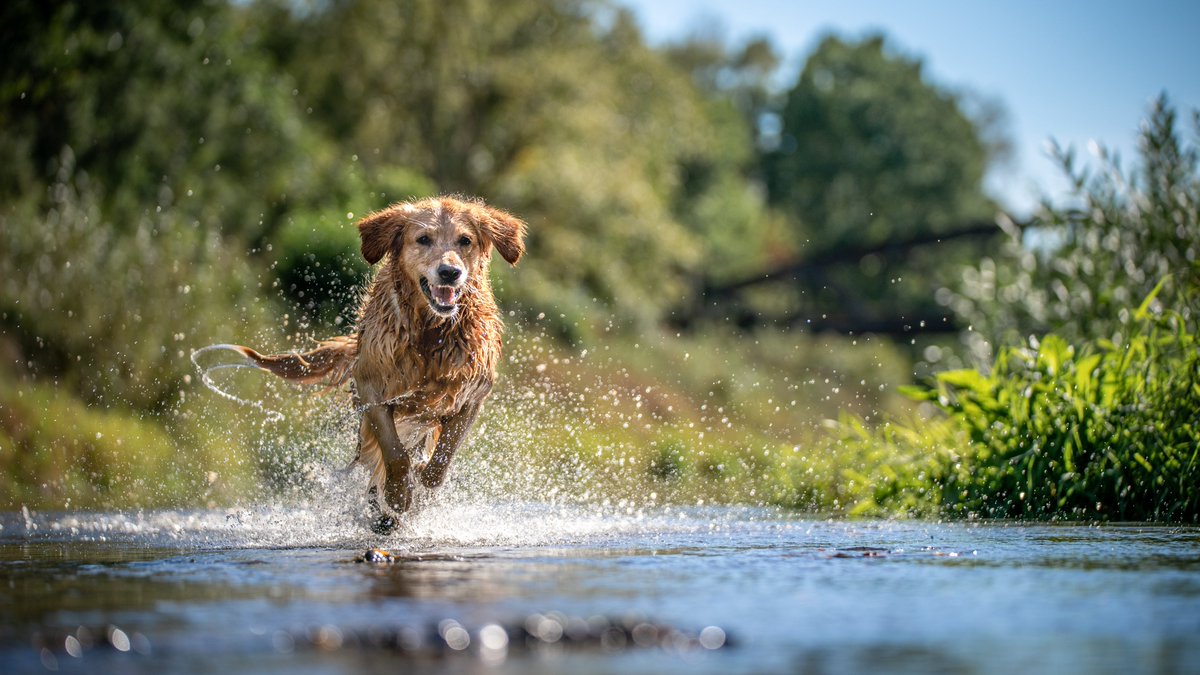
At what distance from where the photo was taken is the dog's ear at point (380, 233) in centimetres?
862

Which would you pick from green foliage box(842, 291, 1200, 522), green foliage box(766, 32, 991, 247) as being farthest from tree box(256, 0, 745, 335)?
green foliage box(766, 32, 991, 247)

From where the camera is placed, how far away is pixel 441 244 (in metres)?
8.41

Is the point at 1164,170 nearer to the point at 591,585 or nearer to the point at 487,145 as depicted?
the point at 591,585

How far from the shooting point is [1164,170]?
44.8 feet

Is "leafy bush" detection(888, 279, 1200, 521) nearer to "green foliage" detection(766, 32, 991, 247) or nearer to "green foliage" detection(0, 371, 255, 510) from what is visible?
"green foliage" detection(0, 371, 255, 510)

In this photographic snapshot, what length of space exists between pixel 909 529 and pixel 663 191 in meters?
38.0

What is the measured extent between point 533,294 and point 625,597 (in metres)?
26.7

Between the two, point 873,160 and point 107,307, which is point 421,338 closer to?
point 107,307

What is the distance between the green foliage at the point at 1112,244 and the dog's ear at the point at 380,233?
6.49m

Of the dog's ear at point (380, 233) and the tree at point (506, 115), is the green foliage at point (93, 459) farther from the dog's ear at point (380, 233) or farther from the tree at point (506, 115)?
the tree at point (506, 115)

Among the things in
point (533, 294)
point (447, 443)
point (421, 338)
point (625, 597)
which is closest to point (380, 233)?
point (421, 338)

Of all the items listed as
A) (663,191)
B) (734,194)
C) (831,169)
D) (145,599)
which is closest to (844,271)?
(734,194)

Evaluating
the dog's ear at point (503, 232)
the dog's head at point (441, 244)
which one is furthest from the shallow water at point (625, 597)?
the dog's ear at point (503, 232)

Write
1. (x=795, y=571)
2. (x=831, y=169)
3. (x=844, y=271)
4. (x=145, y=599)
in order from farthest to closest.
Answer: (x=831, y=169) → (x=844, y=271) → (x=795, y=571) → (x=145, y=599)
